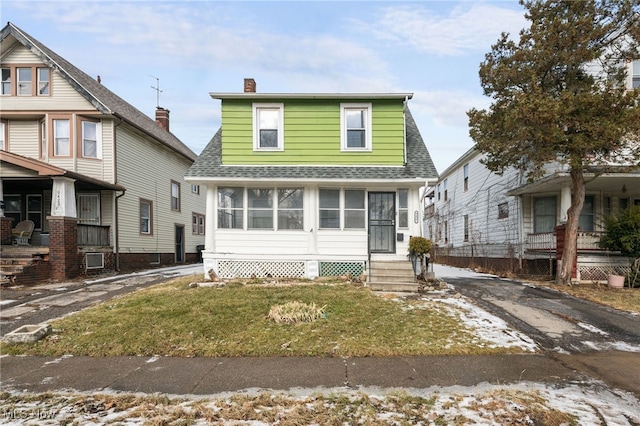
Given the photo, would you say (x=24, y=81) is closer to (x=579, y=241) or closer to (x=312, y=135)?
(x=312, y=135)

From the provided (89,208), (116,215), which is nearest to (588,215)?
(116,215)

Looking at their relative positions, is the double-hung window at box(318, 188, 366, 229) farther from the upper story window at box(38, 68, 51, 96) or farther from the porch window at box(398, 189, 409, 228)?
the upper story window at box(38, 68, 51, 96)

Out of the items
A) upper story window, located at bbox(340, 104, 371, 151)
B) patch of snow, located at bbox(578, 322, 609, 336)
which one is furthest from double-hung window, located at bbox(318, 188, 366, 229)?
patch of snow, located at bbox(578, 322, 609, 336)

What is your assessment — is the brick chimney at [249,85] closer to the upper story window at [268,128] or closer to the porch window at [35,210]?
the upper story window at [268,128]

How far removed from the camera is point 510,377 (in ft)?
15.1

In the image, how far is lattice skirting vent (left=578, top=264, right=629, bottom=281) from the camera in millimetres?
12633

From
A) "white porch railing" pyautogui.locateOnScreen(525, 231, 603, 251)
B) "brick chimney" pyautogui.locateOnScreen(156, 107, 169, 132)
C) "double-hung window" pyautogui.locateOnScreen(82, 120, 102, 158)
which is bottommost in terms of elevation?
"white porch railing" pyautogui.locateOnScreen(525, 231, 603, 251)

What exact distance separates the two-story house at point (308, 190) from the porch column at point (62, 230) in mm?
5280

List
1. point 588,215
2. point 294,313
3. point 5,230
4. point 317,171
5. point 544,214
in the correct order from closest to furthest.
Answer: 1. point 294,313
2. point 317,171
3. point 5,230
4. point 588,215
5. point 544,214

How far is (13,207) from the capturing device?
628 inches

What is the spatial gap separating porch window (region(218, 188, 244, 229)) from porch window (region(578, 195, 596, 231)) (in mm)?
13563

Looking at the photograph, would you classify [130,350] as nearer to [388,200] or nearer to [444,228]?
[388,200]

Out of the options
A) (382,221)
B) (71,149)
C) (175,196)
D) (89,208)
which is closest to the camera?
(382,221)

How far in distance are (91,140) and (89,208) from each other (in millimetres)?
2948
